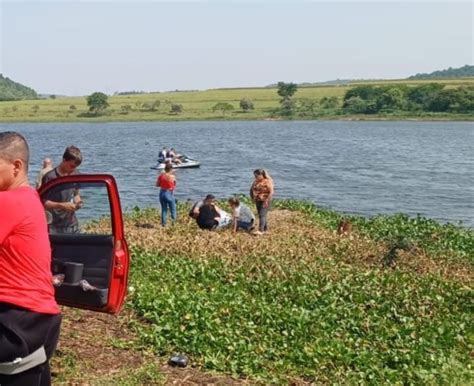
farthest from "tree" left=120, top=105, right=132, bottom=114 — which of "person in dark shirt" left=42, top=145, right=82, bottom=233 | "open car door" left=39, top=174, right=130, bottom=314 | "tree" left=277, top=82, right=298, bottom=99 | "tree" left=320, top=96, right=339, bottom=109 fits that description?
"open car door" left=39, top=174, right=130, bottom=314

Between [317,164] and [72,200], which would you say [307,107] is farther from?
[72,200]

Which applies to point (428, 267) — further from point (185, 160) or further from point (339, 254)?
point (185, 160)

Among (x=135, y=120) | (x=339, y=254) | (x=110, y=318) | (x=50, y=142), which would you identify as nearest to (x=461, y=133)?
(x=50, y=142)

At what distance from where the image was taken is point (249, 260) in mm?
13727

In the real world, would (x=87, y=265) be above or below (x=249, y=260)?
above

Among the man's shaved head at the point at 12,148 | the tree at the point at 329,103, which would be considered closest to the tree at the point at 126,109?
the tree at the point at 329,103

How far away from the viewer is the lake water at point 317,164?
3581 centimetres

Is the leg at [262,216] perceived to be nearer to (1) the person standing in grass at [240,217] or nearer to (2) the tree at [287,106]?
(1) the person standing in grass at [240,217]

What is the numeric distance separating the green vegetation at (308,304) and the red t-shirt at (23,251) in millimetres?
3692

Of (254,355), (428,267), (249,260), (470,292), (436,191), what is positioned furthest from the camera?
(436,191)

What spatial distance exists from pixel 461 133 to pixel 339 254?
82.2 m

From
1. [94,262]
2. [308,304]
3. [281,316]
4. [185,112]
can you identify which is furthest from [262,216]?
[185,112]

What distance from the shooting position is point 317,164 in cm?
5456

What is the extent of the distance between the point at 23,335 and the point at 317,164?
5094cm
